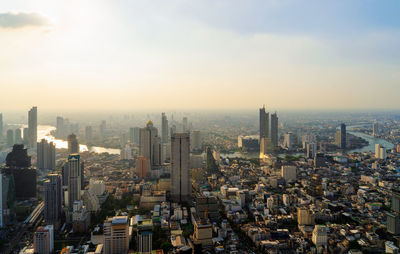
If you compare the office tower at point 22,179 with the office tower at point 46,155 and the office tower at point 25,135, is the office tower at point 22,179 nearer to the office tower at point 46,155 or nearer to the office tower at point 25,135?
the office tower at point 46,155

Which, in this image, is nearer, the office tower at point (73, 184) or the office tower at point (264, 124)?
the office tower at point (73, 184)

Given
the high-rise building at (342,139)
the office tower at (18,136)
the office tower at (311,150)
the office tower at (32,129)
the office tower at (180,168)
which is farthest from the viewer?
the high-rise building at (342,139)

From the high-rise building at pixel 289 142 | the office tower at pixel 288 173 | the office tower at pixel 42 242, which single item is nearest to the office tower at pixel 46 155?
the office tower at pixel 42 242

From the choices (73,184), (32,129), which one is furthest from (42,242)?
(32,129)

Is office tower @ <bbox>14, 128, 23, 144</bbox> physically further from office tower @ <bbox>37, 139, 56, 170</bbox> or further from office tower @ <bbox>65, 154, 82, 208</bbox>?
office tower @ <bbox>65, 154, 82, 208</bbox>

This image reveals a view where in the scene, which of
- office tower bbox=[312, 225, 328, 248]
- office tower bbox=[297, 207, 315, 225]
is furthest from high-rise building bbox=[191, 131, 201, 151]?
office tower bbox=[312, 225, 328, 248]

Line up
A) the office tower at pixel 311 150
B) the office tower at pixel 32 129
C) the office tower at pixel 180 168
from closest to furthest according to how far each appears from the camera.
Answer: the office tower at pixel 180 168 < the office tower at pixel 32 129 < the office tower at pixel 311 150

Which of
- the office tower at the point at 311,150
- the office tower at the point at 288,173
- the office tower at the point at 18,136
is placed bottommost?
the office tower at the point at 288,173
